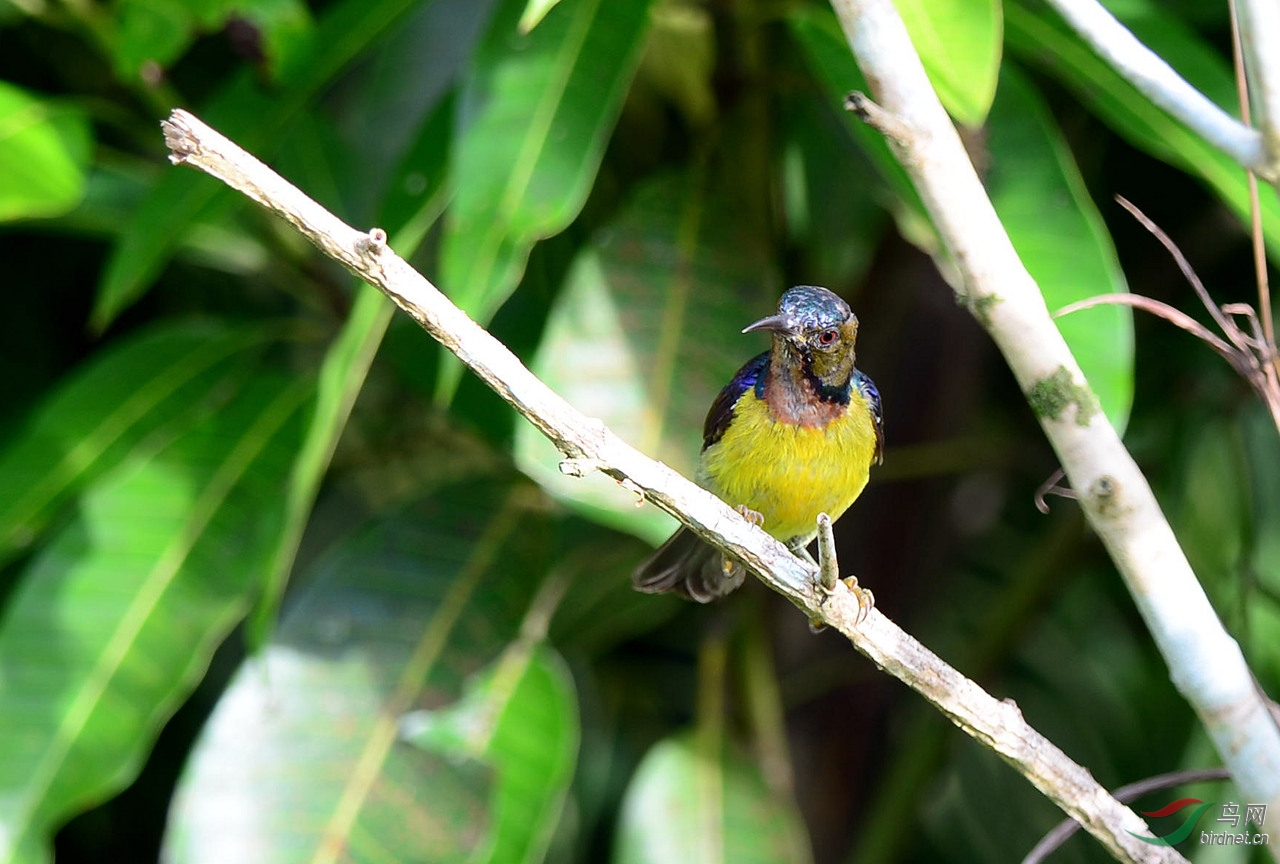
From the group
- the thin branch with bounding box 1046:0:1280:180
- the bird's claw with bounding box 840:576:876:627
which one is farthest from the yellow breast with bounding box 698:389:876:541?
the thin branch with bounding box 1046:0:1280:180

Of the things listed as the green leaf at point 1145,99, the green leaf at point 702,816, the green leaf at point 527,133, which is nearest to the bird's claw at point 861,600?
the green leaf at point 527,133

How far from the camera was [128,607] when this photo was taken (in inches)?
104

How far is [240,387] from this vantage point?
2.99 m

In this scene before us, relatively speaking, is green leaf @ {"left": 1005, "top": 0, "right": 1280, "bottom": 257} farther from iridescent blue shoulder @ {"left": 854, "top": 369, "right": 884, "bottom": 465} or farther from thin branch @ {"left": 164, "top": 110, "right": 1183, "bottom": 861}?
thin branch @ {"left": 164, "top": 110, "right": 1183, "bottom": 861}

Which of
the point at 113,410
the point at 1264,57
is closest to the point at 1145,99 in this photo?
the point at 1264,57

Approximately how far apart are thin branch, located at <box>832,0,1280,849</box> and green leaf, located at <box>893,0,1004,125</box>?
327 millimetres

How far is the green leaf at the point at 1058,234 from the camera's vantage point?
1992 mm

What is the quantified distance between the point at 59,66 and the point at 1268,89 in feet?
10.4

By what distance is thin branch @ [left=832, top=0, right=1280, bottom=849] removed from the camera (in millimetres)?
1445

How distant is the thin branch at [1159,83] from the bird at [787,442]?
0.57 m

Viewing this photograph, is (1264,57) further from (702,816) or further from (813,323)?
(702,816)

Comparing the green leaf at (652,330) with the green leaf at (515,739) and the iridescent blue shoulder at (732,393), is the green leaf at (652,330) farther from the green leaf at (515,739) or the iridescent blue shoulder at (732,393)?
the green leaf at (515,739)

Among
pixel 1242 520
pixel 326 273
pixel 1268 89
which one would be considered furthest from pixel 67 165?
pixel 1242 520

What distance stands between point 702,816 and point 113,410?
157 centimetres
